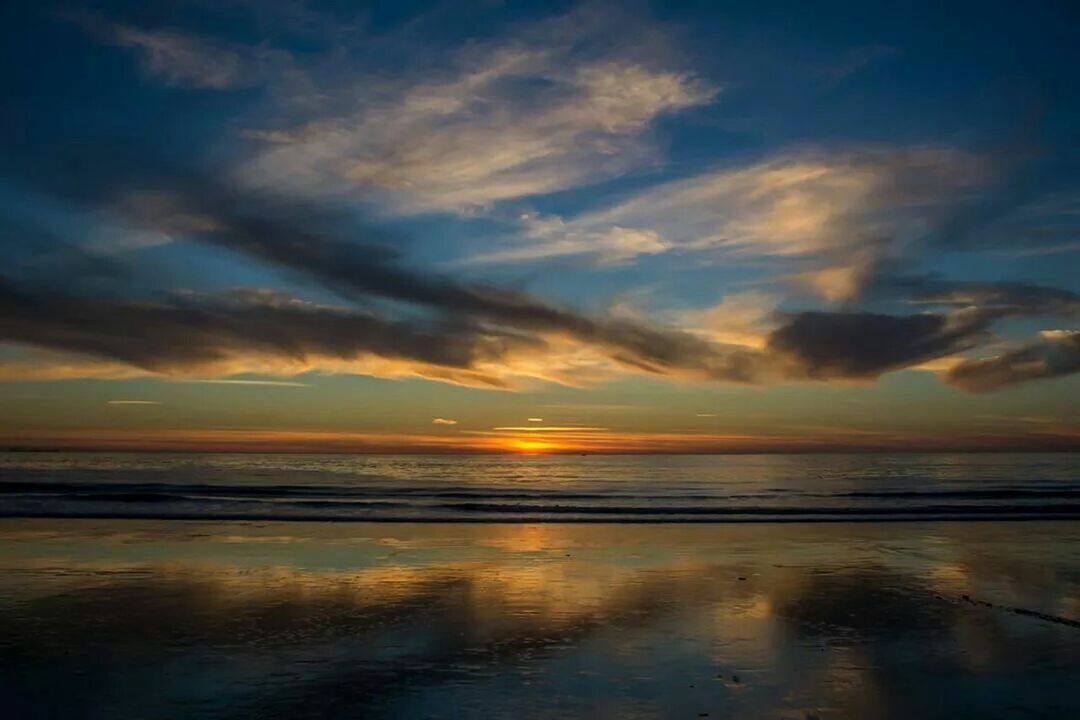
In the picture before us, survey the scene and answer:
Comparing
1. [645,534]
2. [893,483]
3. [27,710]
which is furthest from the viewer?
[893,483]

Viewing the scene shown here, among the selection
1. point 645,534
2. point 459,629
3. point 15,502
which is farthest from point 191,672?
point 15,502

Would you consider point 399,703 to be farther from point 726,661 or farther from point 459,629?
point 726,661

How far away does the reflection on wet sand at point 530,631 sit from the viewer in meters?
8.88

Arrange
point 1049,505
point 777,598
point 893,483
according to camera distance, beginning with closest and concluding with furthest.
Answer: point 777,598 → point 1049,505 → point 893,483

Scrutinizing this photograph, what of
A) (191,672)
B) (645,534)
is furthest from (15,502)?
(191,672)

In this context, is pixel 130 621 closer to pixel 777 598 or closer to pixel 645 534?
pixel 777 598

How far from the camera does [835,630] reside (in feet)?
40.5

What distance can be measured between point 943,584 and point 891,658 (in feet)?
23.0

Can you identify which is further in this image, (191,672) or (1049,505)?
(1049,505)

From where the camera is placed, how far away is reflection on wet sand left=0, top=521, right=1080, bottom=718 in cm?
888

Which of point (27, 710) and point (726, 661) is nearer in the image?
point (27, 710)

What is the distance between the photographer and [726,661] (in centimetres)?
1050

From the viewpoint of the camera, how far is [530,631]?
39.7 feet

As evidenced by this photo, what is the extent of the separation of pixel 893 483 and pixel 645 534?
157 feet
